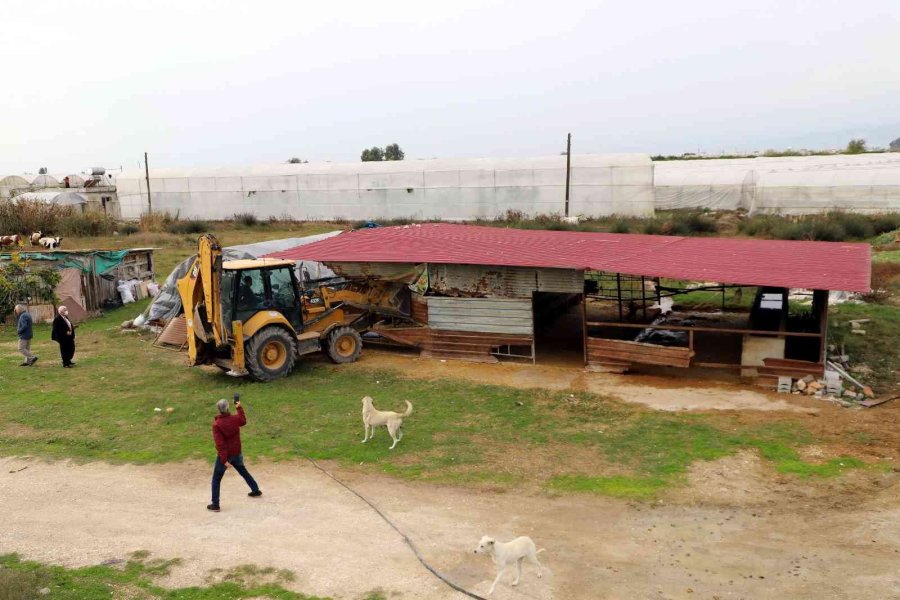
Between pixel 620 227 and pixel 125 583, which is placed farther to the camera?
pixel 620 227

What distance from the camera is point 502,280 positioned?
16375 mm

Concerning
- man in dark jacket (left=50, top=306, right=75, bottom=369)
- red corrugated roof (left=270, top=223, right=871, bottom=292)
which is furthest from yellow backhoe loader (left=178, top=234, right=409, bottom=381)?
man in dark jacket (left=50, top=306, right=75, bottom=369)

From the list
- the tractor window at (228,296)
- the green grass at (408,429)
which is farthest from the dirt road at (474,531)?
the tractor window at (228,296)

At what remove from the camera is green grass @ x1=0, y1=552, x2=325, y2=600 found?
745 cm

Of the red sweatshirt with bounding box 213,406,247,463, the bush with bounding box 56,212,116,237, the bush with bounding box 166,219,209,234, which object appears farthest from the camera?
the bush with bounding box 166,219,209,234

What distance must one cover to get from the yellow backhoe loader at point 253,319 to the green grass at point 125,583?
A: 256 inches

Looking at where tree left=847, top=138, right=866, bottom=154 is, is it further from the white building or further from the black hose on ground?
the black hose on ground

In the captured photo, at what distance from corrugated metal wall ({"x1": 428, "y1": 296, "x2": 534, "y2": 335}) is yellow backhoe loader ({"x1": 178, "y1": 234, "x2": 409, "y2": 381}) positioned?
6.38ft

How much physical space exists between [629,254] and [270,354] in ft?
27.4

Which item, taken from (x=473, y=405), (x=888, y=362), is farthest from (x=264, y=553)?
(x=888, y=362)

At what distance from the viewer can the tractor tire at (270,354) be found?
14688 mm

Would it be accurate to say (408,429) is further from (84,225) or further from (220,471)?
(84,225)

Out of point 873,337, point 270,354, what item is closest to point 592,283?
point 873,337

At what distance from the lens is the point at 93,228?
127ft
